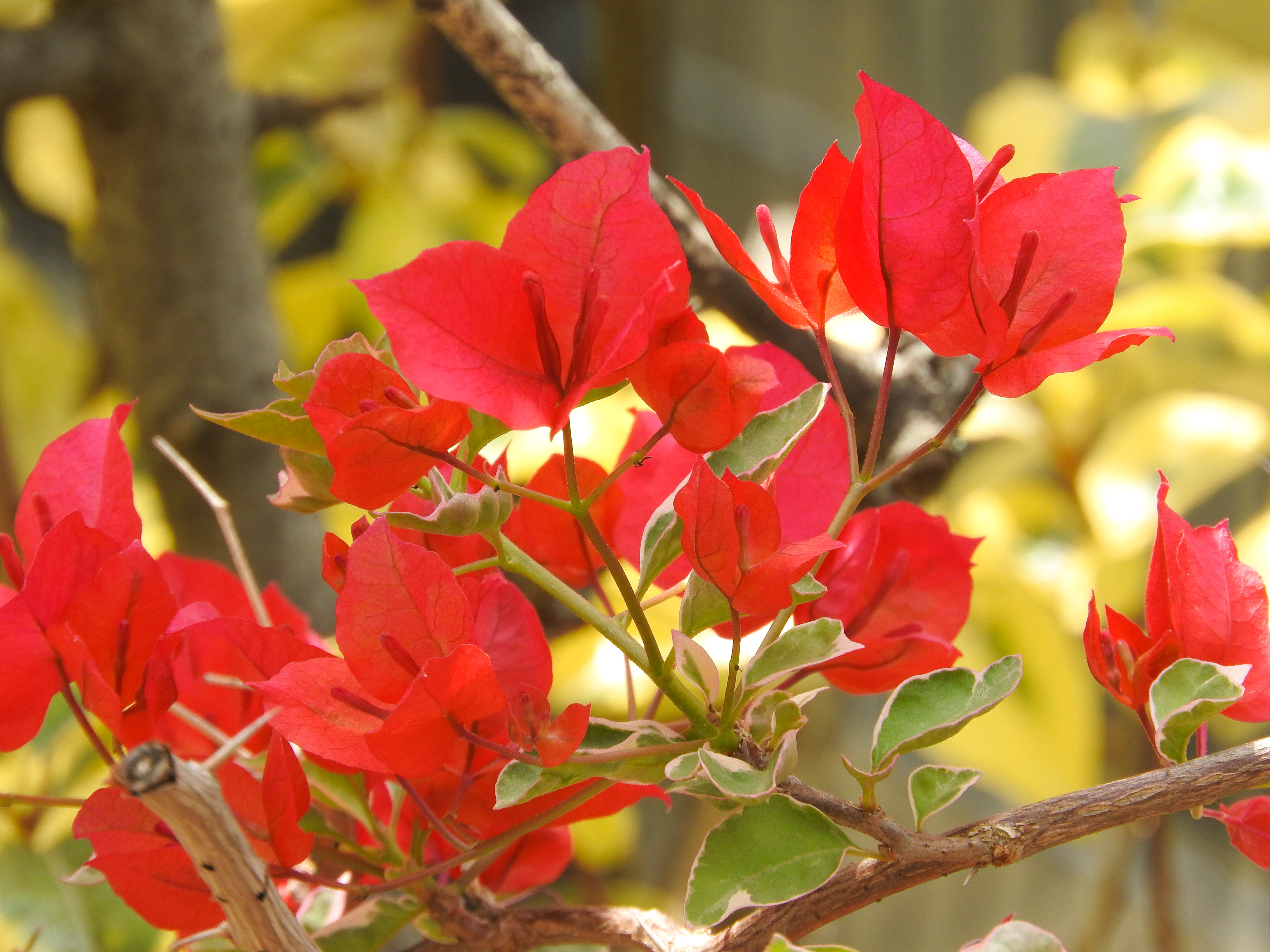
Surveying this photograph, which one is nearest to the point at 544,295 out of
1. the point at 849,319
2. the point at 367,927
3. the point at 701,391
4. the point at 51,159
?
the point at 701,391

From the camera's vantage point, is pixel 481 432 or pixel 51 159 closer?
pixel 481 432

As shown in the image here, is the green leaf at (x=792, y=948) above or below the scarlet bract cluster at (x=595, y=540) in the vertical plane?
below

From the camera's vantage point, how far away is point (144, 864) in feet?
0.65

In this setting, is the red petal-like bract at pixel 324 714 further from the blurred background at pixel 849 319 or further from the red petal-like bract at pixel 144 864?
the blurred background at pixel 849 319

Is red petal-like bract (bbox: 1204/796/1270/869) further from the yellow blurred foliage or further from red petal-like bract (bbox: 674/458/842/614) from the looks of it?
the yellow blurred foliage

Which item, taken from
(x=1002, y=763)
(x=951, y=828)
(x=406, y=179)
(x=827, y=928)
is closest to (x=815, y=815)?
(x=951, y=828)

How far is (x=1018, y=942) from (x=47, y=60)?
0.51 metres

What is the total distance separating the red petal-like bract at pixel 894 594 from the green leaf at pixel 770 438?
33 millimetres

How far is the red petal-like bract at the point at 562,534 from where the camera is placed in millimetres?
228

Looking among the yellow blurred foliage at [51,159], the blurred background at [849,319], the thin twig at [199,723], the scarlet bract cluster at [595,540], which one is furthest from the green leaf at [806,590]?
the yellow blurred foliage at [51,159]

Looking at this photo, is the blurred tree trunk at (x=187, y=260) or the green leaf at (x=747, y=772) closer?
the green leaf at (x=747, y=772)

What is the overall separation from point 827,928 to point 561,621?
97cm

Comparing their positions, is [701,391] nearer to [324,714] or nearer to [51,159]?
[324,714]

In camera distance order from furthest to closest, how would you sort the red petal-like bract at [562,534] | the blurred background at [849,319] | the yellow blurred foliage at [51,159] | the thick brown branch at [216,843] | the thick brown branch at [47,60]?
the yellow blurred foliage at [51,159] → the blurred background at [849,319] → the thick brown branch at [47,60] → the red petal-like bract at [562,534] → the thick brown branch at [216,843]
